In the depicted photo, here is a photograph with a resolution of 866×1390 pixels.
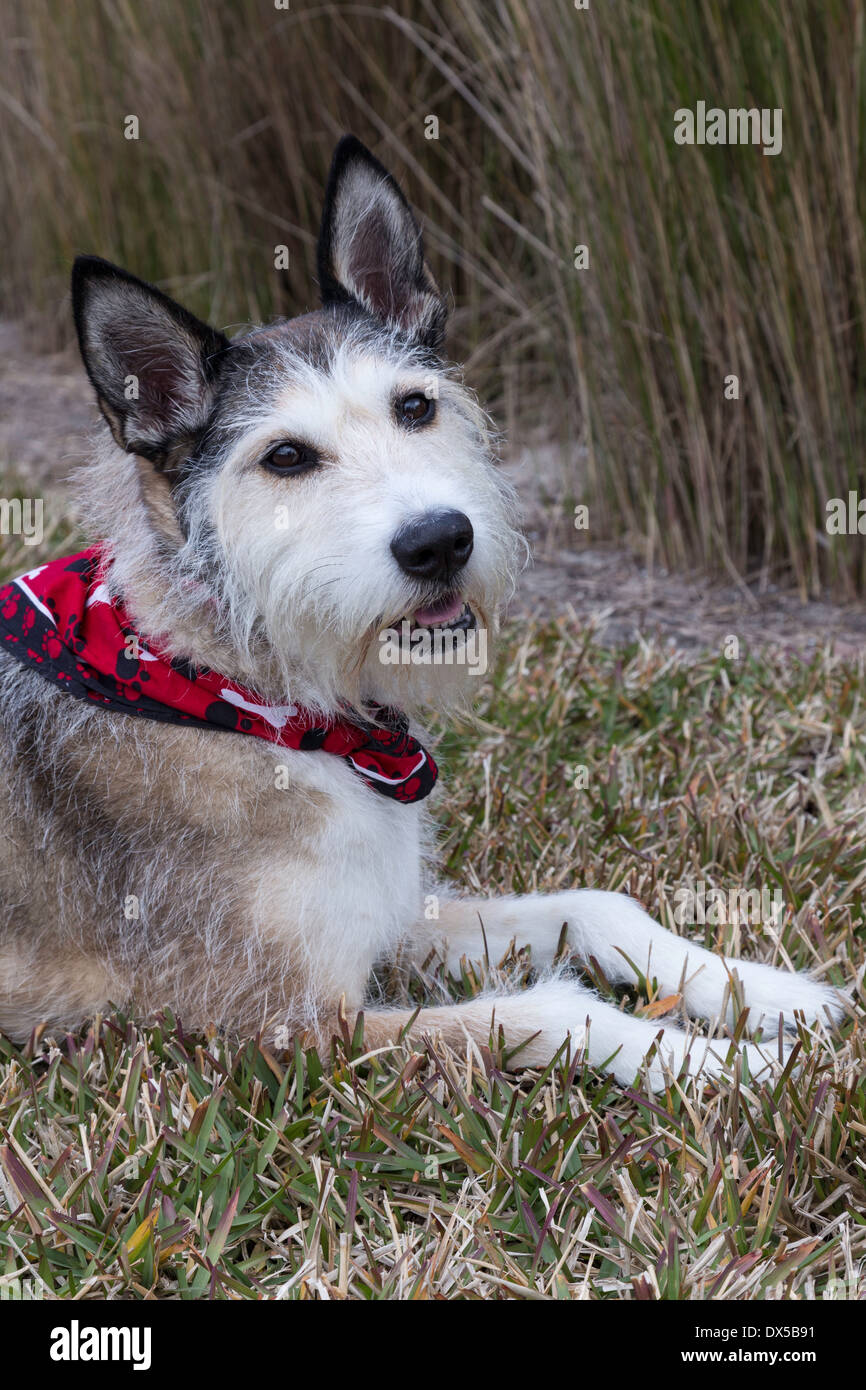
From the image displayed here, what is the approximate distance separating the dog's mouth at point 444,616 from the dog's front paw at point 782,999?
43.2 inches

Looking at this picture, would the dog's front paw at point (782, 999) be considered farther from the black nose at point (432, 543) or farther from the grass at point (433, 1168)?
the black nose at point (432, 543)

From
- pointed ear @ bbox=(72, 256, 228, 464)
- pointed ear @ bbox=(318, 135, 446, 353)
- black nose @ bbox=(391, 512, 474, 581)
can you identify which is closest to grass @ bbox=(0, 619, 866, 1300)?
black nose @ bbox=(391, 512, 474, 581)

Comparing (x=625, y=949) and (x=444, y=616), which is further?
(x=625, y=949)

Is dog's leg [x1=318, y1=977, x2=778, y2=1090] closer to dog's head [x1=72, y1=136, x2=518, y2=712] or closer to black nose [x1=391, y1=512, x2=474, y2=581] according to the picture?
dog's head [x1=72, y1=136, x2=518, y2=712]

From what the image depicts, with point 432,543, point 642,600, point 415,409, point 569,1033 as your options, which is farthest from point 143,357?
point 642,600

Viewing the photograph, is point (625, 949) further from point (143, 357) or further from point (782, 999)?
point (143, 357)

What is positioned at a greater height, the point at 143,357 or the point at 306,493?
the point at 143,357

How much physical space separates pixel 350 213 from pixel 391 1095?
6.53 ft

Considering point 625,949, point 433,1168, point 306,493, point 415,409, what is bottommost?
point 433,1168

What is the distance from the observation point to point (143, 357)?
285 cm

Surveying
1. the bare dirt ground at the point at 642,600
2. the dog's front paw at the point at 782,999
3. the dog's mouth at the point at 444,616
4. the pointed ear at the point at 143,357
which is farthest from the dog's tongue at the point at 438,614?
the bare dirt ground at the point at 642,600

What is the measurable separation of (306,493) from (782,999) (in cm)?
161

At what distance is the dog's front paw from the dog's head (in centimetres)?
101

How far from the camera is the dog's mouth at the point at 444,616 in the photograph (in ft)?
9.08
